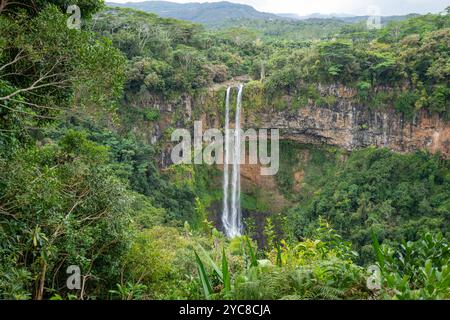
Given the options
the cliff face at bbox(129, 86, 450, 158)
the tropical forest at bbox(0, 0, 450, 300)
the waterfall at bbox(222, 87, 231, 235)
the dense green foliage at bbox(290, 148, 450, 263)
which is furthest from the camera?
the waterfall at bbox(222, 87, 231, 235)

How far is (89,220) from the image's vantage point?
18.7 ft

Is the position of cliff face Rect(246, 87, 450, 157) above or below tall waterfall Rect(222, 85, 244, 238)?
above

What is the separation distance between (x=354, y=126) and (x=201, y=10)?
275 feet

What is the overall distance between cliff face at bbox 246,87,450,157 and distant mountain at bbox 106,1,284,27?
6995cm

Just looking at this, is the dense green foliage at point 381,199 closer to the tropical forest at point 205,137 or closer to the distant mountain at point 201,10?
the tropical forest at point 205,137

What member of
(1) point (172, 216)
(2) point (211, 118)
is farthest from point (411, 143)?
(1) point (172, 216)

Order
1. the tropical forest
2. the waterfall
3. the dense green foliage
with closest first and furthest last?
the tropical forest
the dense green foliage
the waterfall

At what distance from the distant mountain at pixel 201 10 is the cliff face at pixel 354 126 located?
229ft

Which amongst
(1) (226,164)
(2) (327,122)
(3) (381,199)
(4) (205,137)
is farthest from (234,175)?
(3) (381,199)

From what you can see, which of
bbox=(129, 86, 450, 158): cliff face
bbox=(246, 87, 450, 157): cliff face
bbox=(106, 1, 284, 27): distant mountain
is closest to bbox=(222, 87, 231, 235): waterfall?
bbox=(129, 86, 450, 158): cliff face

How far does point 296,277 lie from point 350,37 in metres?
27.8

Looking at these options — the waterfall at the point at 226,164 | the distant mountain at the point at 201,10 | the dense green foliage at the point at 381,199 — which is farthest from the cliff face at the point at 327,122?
the distant mountain at the point at 201,10

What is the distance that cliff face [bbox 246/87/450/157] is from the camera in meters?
21.2

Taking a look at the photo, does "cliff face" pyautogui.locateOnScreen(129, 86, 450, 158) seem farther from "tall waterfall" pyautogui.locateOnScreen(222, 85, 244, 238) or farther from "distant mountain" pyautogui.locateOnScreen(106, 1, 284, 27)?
"distant mountain" pyautogui.locateOnScreen(106, 1, 284, 27)
